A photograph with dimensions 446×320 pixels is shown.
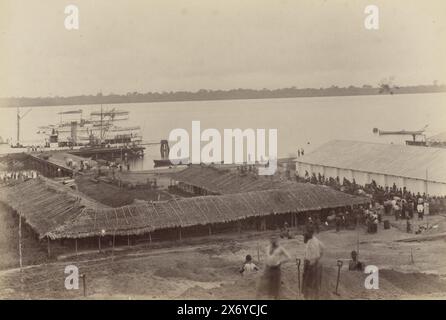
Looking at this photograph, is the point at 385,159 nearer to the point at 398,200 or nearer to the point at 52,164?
the point at 398,200

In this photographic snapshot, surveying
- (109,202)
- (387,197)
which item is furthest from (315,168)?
(109,202)

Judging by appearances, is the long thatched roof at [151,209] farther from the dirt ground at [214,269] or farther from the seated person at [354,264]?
the seated person at [354,264]

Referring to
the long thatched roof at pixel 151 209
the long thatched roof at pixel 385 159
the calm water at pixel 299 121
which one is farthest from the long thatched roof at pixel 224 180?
the calm water at pixel 299 121

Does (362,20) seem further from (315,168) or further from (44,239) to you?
(315,168)

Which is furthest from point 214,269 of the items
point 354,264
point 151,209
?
point 151,209

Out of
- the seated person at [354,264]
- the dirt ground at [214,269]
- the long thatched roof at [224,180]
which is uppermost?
the long thatched roof at [224,180]
